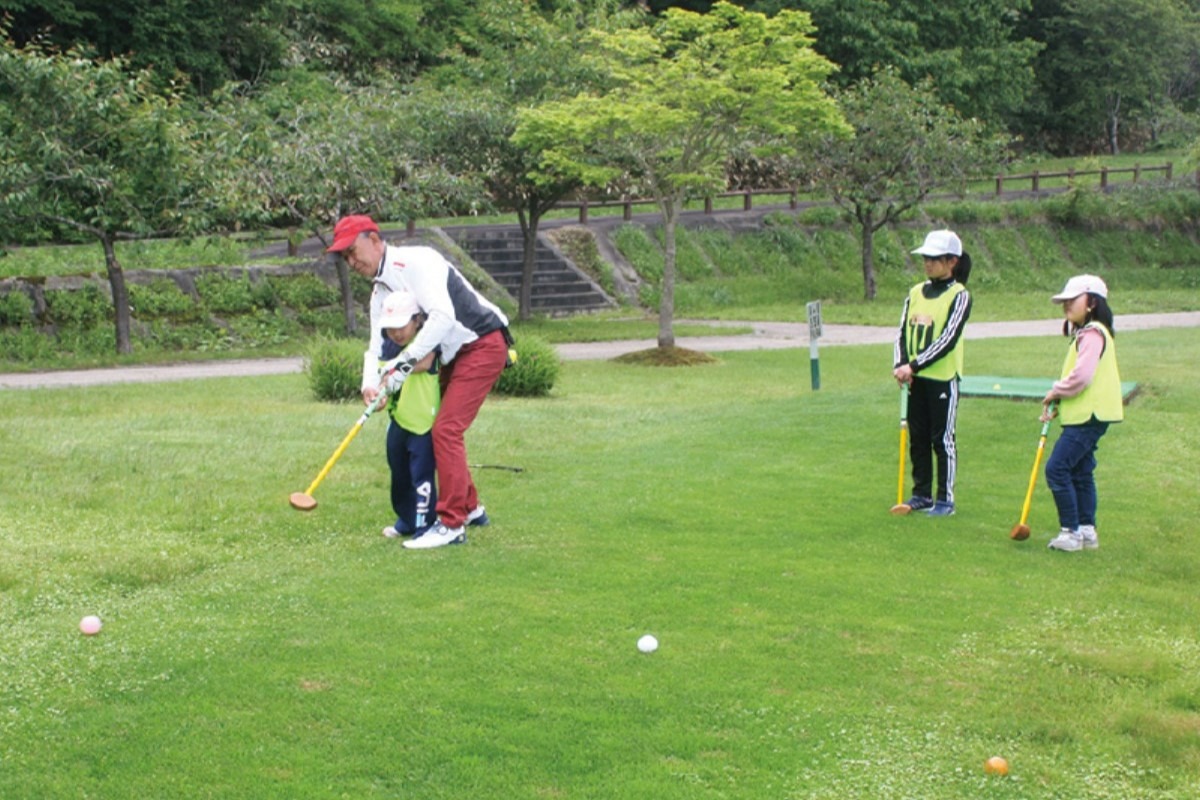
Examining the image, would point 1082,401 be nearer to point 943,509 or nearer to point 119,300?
point 943,509

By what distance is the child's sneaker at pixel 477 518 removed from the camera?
27.5 ft

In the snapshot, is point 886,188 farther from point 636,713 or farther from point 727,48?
point 636,713

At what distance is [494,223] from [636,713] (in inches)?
1147

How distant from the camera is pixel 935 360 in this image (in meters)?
8.87

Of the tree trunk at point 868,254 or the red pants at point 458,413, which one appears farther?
the tree trunk at point 868,254

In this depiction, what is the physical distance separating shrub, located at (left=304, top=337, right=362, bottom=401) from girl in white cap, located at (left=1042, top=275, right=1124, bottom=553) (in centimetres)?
876

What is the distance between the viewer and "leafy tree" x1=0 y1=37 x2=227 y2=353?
63.3 ft

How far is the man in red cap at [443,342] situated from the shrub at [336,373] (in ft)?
23.4

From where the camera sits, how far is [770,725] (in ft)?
17.4

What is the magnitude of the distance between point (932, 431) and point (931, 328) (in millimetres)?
736

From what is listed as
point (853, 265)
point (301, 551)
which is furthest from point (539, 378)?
point (853, 265)

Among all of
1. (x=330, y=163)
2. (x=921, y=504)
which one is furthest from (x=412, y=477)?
(x=330, y=163)

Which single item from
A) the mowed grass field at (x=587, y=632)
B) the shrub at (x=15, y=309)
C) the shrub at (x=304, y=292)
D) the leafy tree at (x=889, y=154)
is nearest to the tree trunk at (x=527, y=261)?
the shrub at (x=304, y=292)

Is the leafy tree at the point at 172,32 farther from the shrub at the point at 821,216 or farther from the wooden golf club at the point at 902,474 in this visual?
the wooden golf club at the point at 902,474
